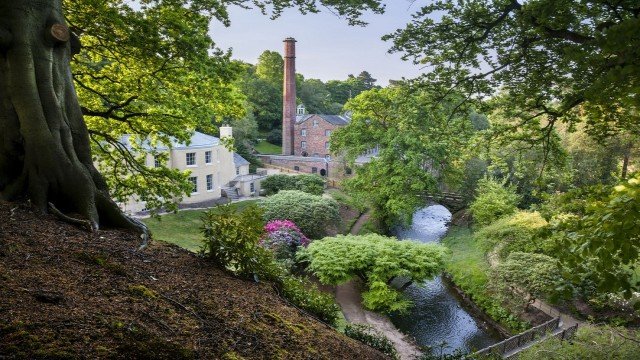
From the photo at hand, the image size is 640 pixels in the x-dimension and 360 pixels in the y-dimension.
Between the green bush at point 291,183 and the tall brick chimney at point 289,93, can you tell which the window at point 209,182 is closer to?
the green bush at point 291,183

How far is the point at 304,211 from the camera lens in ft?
84.5

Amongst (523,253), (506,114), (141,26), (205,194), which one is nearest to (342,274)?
(523,253)

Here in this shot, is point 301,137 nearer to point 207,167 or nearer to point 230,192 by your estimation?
point 230,192

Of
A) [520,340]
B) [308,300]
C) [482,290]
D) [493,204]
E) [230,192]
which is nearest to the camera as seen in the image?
[308,300]

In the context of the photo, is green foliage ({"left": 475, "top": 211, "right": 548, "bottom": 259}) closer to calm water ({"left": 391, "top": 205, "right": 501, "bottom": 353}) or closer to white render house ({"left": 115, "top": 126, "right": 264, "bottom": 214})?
calm water ({"left": 391, "top": 205, "right": 501, "bottom": 353})

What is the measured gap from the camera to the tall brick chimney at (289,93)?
47656 millimetres

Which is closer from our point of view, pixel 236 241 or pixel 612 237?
pixel 612 237

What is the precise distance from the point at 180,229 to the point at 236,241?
65.7 feet

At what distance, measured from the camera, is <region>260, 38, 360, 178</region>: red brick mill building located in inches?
1884

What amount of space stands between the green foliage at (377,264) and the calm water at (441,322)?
0.90 meters

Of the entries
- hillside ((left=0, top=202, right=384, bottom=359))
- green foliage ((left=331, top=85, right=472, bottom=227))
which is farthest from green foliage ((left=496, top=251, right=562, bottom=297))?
hillside ((left=0, top=202, right=384, bottom=359))

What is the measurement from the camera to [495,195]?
26.5 metres

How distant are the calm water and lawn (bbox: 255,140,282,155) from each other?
124 feet

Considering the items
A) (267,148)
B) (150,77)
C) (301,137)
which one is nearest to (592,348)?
(150,77)
